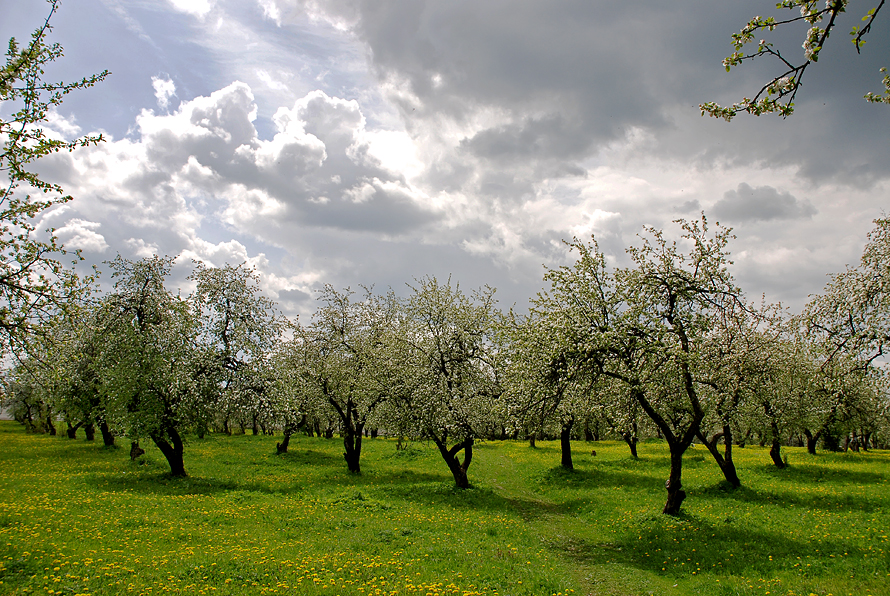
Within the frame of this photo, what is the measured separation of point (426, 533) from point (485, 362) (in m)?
13.5

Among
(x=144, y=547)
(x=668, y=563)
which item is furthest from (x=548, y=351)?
(x=144, y=547)

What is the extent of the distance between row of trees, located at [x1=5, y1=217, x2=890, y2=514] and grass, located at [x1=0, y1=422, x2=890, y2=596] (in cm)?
328

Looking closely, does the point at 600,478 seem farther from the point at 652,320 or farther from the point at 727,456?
the point at 652,320

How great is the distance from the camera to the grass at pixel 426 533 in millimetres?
11711

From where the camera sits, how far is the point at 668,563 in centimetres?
1506

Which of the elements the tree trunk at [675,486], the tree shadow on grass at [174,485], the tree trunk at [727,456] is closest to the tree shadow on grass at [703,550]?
the tree trunk at [675,486]

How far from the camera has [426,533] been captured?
17.3 m

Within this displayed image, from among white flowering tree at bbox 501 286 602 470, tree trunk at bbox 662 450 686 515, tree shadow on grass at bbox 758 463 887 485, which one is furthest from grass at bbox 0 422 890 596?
white flowering tree at bbox 501 286 602 470

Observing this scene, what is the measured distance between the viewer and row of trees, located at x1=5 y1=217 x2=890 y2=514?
18.8 meters

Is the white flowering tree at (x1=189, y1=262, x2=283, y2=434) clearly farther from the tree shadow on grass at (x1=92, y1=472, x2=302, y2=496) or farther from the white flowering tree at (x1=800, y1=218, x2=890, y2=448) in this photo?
the white flowering tree at (x1=800, y1=218, x2=890, y2=448)

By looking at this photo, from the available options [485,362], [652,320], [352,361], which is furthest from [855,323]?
[352,361]

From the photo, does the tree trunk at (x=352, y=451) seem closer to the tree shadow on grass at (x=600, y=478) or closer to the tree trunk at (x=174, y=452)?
the tree trunk at (x=174, y=452)

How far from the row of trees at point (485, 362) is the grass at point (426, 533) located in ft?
10.8

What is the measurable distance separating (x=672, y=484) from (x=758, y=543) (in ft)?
14.2
